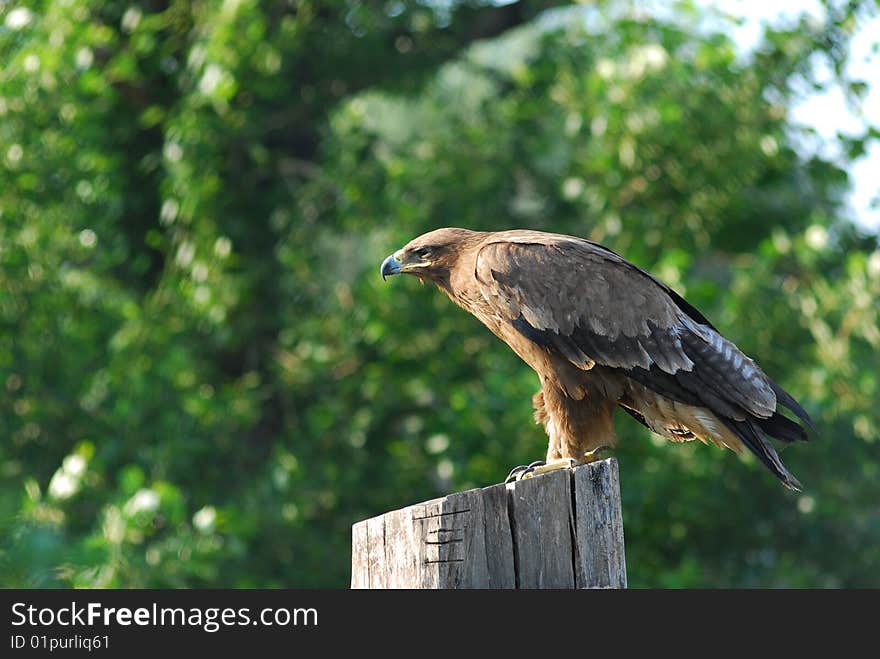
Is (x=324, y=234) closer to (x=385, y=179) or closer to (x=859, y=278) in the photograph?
(x=385, y=179)

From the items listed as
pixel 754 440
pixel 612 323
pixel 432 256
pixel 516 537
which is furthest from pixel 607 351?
pixel 516 537

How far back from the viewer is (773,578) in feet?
24.7

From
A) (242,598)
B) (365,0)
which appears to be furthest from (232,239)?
(242,598)

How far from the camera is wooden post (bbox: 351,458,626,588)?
3.08 m

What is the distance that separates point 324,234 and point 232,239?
108 cm

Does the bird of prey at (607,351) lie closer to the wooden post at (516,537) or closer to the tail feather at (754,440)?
the tail feather at (754,440)

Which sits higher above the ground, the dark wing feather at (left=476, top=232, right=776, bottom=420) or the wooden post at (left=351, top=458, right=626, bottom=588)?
the wooden post at (left=351, top=458, right=626, bottom=588)

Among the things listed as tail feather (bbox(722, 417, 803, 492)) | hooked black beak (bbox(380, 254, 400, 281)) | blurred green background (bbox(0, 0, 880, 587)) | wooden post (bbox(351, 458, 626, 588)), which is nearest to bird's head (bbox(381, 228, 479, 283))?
hooked black beak (bbox(380, 254, 400, 281))

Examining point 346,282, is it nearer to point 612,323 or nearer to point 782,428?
point 612,323

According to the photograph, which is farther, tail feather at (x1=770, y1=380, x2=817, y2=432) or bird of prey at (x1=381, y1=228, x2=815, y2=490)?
bird of prey at (x1=381, y1=228, x2=815, y2=490)

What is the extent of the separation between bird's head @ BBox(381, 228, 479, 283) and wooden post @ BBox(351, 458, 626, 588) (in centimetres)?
173

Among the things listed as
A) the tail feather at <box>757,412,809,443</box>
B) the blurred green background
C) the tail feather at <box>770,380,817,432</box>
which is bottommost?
the blurred green background

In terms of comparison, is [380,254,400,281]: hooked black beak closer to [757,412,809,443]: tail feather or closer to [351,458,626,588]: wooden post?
[757,412,809,443]: tail feather

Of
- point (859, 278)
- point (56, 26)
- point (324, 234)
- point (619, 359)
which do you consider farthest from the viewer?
point (324, 234)
